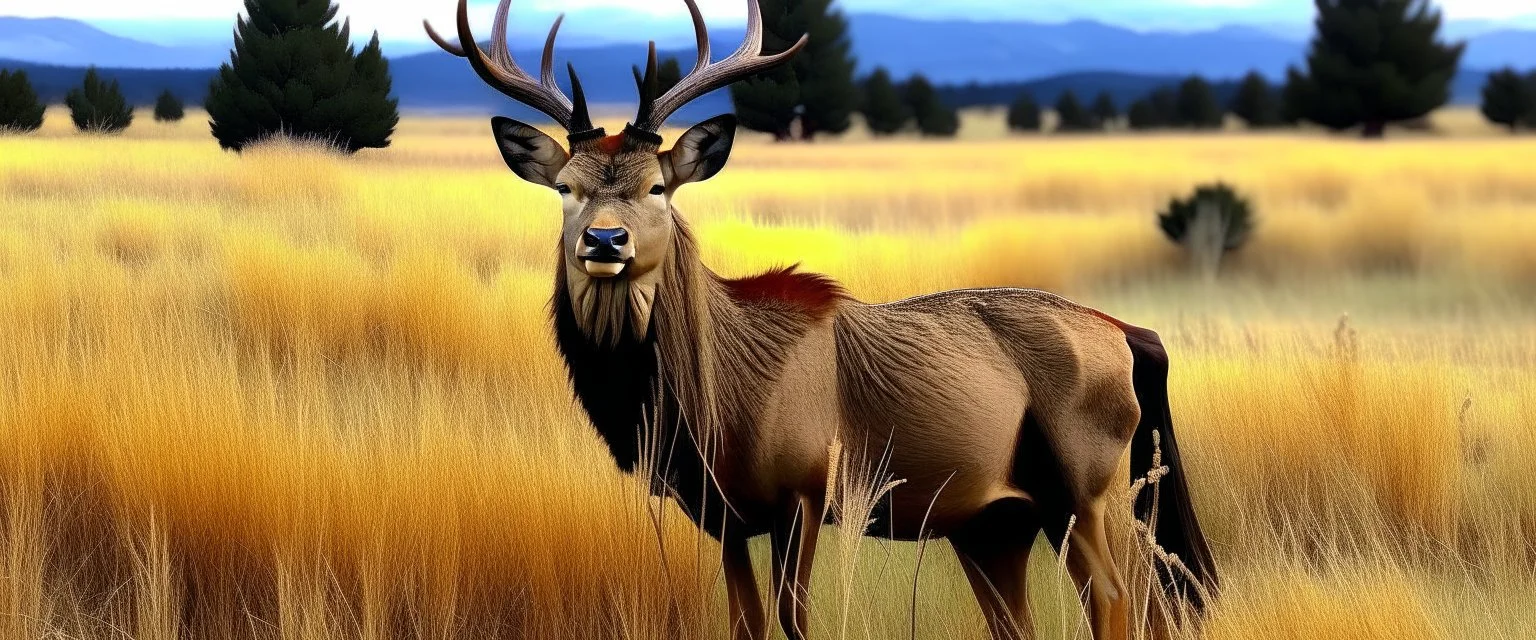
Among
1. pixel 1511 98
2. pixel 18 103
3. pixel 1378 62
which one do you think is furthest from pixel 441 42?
pixel 1511 98

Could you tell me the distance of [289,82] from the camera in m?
22.0

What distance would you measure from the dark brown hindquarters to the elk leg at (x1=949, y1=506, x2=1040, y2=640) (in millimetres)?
337

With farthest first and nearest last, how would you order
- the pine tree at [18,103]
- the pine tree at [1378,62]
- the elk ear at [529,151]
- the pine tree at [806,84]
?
the pine tree at [1378,62], the pine tree at [806,84], the pine tree at [18,103], the elk ear at [529,151]

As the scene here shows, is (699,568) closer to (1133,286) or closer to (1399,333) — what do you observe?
(1399,333)

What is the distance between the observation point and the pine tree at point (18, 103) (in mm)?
26891

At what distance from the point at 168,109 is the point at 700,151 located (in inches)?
1674

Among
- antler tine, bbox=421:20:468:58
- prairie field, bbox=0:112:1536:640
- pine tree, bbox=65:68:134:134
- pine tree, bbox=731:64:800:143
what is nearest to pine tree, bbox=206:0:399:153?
pine tree, bbox=65:68:134:134

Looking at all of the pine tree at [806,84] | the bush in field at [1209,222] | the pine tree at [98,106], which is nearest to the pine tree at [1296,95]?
the pine tree at [806,84]

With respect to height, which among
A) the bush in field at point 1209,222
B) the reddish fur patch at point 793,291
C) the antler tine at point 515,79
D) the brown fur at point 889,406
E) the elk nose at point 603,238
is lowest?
the bush in field at point 1209,222

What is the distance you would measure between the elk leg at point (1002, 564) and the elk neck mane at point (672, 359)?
0.76 metres

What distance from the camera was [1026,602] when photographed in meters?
3.48

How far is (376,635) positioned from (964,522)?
1544mm

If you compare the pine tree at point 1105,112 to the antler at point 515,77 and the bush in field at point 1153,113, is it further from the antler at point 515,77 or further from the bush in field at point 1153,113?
the antler at point 515,77

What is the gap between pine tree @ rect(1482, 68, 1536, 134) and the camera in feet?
144
